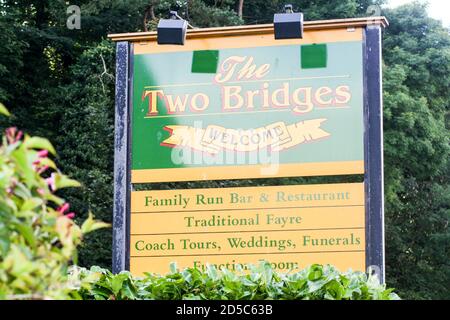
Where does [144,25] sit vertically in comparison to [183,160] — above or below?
above

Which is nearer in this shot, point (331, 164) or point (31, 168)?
point (31, 168)

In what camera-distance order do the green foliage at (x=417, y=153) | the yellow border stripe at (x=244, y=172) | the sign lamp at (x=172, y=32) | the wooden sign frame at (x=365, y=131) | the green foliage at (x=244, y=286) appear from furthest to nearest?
1. the green foliage at (x=417, y=153)
2. the sign lamp at (x=172, y=32)
3. the yellow border stripe at (x=244, y=172)
4. the wooden sign frame at (x=365, y=131)
5. the green foliage at (x=244, y=286)

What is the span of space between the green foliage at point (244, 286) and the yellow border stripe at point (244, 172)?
228 cm

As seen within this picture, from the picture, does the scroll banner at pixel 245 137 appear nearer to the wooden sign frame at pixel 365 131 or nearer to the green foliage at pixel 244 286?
the wooden sign frame at pixel 365 131

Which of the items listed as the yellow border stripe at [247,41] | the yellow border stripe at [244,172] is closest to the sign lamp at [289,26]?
the yellow border stripe at [247,41]

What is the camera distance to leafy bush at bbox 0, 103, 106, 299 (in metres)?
1.62

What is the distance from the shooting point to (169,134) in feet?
20.0

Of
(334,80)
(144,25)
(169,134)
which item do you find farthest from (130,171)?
(144,25)

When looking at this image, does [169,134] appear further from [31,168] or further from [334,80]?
[31,168]

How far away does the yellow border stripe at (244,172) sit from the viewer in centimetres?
576

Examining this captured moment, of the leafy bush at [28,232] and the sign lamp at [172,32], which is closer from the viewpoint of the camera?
the leafy bush at [28,232]

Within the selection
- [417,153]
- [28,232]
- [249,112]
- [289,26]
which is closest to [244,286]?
[28,232]

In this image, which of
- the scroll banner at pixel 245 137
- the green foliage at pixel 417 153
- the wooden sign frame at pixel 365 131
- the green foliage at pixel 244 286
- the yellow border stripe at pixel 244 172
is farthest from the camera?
the green foliage at pixel 417 153
